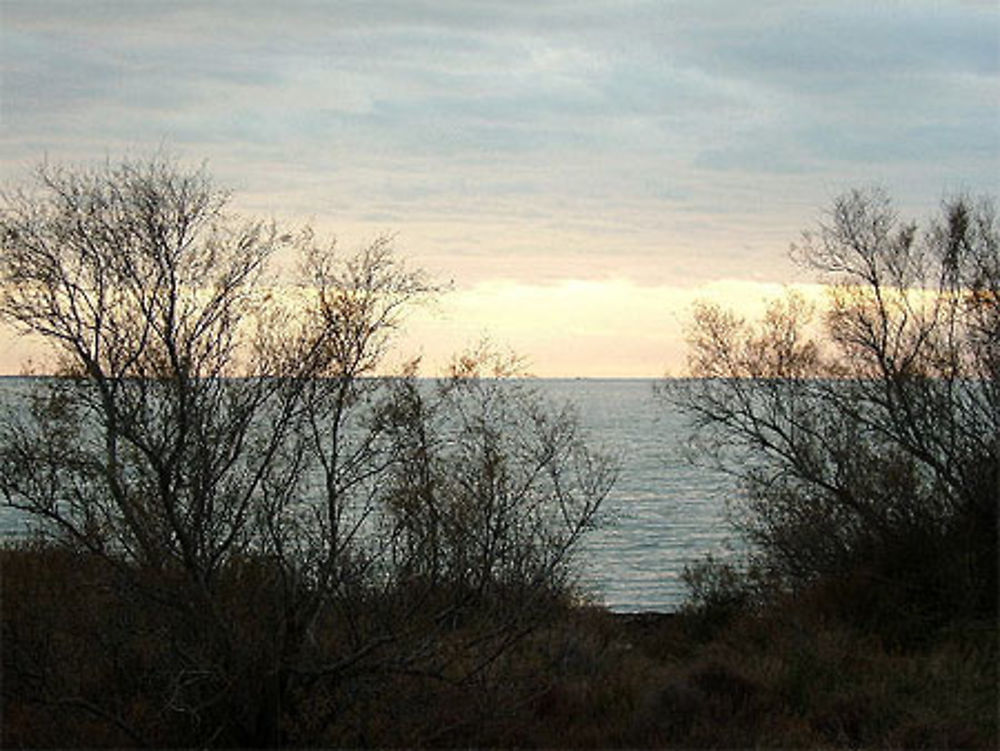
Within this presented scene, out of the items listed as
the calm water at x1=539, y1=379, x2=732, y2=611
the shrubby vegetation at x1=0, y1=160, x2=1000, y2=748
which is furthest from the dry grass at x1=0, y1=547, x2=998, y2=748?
the calm water at x1=539, y1=379, x2=732, y2=611

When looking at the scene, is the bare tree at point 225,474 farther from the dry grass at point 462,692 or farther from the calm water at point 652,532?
the calm water at point 652,532

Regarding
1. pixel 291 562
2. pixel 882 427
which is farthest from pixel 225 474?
pixel 882 427

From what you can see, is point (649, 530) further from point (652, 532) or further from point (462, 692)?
point (462, 692)

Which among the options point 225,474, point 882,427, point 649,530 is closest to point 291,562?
point 225,474

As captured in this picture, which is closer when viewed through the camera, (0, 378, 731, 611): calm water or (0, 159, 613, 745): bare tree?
(0, 159, 613, 745): bare tree

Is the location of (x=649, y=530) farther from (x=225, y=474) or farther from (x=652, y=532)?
(x=225, y=474)

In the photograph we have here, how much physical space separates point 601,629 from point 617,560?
34.8 feet

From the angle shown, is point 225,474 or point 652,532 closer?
point 225,474

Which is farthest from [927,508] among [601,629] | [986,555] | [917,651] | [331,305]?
[331,305]

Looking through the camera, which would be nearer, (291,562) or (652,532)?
(291,562)

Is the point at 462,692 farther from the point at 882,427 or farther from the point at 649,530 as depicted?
the point at 649,530

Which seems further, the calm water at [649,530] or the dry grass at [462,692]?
the calm water at [649,530]

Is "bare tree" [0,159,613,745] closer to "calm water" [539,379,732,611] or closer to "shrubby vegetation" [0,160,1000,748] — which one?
"shrubby vegetation" [0,160,1000,748]

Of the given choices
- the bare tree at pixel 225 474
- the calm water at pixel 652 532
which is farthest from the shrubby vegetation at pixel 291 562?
the calm water at pixel 652 532
